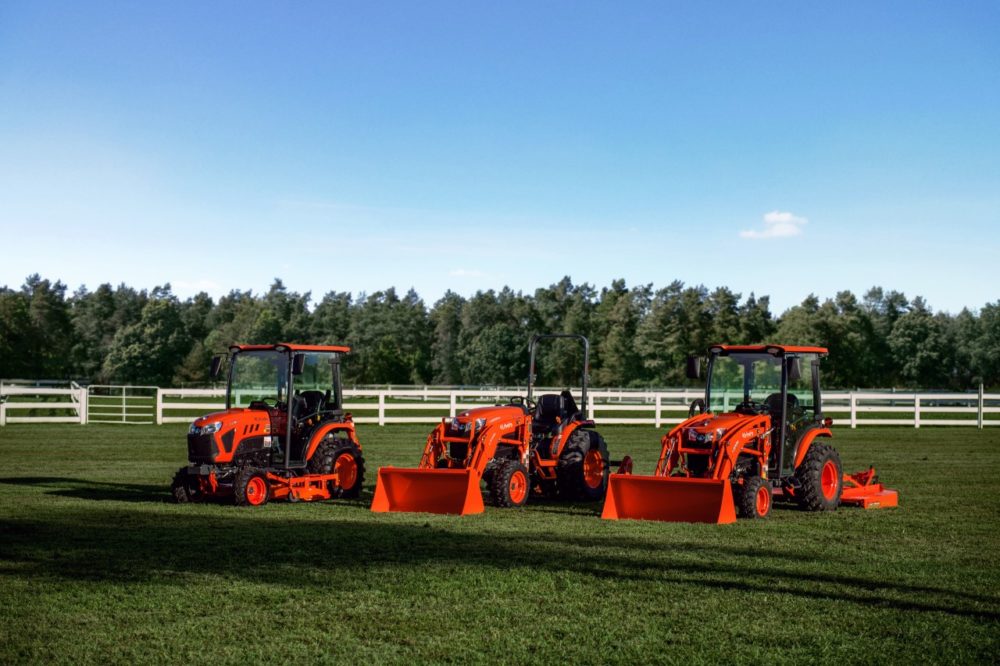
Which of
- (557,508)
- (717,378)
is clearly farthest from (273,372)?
(717,378)

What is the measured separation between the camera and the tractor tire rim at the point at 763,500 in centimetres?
1198

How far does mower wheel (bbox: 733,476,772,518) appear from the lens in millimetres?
11844

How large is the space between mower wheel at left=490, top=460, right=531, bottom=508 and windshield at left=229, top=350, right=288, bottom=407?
3175 mm

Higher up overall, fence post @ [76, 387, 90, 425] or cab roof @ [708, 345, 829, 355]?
cab roof @ [708, 345, 829, 355]

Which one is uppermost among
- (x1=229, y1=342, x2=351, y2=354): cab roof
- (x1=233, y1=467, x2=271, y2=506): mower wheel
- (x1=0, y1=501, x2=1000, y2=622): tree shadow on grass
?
(x1=229, y1=342, x2=351, y2=354): cab roof

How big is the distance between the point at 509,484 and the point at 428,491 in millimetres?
1050

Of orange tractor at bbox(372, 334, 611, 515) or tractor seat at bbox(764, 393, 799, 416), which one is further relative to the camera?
tractor seat at bbox(764, 393, 799, 416)

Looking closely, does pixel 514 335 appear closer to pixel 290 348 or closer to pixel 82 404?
pixel 82 404

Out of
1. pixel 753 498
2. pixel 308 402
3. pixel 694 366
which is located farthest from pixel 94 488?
pixel 753 498

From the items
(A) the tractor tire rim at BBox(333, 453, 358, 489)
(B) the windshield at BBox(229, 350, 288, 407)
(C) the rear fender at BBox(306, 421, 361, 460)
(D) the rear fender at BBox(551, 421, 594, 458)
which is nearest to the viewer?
(C) the rear fender at BBox(306, 421, 361, 460)

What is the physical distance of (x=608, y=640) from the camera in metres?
6.33

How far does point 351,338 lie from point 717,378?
97942mm

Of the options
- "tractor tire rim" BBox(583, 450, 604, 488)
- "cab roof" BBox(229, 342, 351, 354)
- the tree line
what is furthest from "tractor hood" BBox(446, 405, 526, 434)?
the tree line

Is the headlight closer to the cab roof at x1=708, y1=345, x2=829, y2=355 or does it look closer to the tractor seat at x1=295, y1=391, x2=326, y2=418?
the tractor seat at x1=295, y1=391, x2=326, y2=418
